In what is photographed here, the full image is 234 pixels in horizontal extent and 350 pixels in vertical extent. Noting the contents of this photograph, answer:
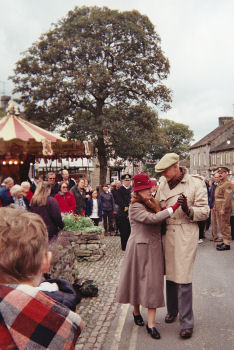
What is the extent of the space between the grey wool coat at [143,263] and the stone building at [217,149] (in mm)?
52581

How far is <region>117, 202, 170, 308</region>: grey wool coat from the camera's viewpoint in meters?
4.38

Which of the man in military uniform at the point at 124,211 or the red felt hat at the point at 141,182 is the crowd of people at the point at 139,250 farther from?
the man in military uniform at the point at 124,211

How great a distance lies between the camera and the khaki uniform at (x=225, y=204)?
10211 mm

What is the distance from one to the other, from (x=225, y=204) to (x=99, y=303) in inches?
237

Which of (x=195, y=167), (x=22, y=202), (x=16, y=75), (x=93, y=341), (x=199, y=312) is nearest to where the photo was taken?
(x=93, y=341)

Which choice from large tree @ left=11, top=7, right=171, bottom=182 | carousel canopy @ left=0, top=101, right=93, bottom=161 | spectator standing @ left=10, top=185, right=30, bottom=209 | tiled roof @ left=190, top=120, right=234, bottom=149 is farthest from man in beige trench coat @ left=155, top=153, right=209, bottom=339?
tiled roof @ left=190, top=120, right=234, bottom=149

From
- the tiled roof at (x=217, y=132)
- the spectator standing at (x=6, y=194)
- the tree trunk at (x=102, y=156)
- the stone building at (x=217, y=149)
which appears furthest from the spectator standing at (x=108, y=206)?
the tiled roof at (x=217, y=132)

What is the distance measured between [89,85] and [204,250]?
61.6ft

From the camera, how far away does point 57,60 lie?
1074 inches

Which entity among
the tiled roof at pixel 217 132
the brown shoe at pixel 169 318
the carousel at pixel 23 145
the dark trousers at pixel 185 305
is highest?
the tiled roof at pixel 217 132

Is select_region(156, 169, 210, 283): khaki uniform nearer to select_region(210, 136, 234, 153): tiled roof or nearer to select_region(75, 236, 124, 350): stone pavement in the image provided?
select_region(75, 236, 124, 350): stone pavement

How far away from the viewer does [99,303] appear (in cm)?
586

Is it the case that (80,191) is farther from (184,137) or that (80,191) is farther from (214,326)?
(184,137)

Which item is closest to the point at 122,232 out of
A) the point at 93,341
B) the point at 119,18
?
the point at 93,341
